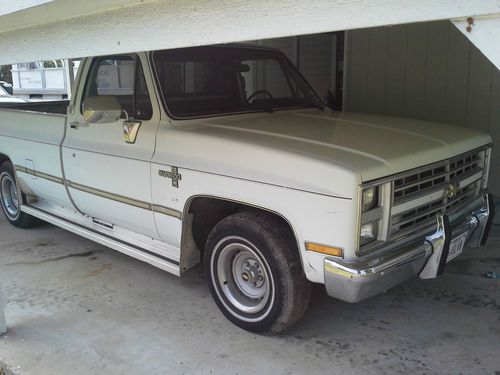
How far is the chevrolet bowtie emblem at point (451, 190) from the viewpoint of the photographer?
3.46 metres

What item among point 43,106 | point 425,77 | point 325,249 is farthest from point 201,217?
point 425,77

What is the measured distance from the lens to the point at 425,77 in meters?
6.35

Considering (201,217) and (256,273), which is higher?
(201,217)

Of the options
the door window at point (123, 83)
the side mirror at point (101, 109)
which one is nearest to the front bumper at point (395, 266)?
the door window at point (123, 83)

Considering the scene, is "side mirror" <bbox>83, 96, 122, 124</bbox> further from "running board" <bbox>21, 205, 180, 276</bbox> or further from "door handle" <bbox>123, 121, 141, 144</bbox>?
"running board" <bbox>21, 205, 180, 276</bbox>

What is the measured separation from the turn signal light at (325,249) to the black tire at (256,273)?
256mm

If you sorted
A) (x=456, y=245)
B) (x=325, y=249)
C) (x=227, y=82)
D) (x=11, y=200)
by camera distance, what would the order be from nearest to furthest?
(x=325, y=249) < (x=456, y=245) < (x=227, y=82) < (x=11, y=200)

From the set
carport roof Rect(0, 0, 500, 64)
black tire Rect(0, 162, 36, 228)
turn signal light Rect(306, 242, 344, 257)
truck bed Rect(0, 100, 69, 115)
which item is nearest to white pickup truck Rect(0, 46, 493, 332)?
turn signal light Rect(306, 242, 344, 257)

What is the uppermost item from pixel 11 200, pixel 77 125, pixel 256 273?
pixel 77 125

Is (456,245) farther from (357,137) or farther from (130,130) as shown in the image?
(130,130)

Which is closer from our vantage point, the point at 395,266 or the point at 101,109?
the point at 395,266

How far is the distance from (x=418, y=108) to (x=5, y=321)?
5.13 metres

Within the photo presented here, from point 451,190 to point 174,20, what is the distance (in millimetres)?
2142

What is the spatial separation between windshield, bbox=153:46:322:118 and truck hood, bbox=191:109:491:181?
0.64 ft
